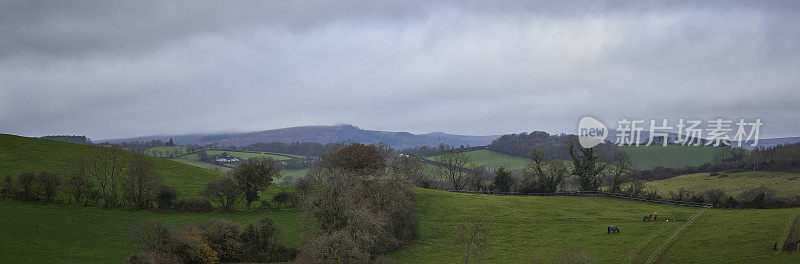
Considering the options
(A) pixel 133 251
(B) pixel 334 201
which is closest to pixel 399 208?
(B) pixel 334 201

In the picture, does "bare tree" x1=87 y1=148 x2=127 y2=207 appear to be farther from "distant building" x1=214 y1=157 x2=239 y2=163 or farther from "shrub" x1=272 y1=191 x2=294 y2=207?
"distant building" x1=214 y1=157 x2=239 y2=163

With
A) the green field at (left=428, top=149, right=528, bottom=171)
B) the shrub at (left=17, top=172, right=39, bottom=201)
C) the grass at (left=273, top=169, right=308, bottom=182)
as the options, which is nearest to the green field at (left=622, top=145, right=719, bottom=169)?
the green field at (left=428, top=149, right=528, bottom=171)

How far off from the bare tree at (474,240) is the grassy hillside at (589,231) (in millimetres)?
765

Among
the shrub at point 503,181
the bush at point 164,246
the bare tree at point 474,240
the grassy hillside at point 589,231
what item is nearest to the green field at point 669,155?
the shrub at point 503,181

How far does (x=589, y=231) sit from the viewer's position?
47719 mm

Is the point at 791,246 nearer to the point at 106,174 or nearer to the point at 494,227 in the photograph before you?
the point at 494,227

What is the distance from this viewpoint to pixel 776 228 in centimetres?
3662

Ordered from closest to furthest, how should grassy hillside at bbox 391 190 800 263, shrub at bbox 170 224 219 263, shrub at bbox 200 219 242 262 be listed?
grassy hillside at bbox 391 190 800 263 → shrub at bbox 170 224 219 263 → shrub at bbox 200 219 242 262

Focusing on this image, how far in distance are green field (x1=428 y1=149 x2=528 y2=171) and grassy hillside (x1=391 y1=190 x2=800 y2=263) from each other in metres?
A: 70.6

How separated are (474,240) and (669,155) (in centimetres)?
12036

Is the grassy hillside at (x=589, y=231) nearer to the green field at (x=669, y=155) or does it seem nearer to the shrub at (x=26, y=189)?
the shrub at (x=26, y=189)

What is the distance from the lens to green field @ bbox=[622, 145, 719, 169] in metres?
126

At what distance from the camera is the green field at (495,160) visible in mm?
138125

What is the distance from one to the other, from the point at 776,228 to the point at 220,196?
6065 centimetres
